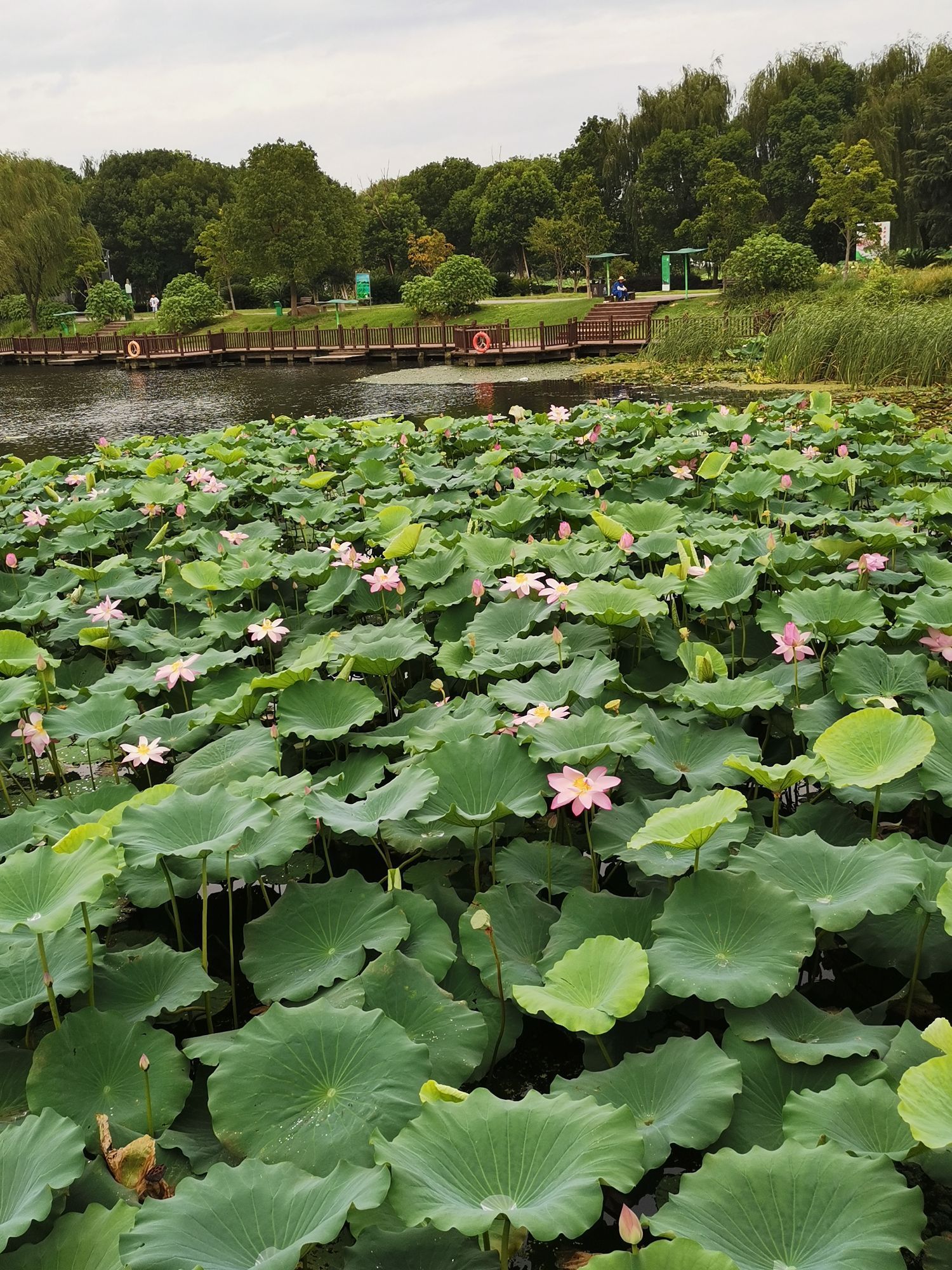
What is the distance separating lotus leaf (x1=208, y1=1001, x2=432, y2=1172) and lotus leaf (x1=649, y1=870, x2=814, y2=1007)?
16.2 inches

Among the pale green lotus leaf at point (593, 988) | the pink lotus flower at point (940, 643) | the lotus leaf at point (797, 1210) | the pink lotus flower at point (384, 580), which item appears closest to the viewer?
the lotus leaf at point (797, 1210)

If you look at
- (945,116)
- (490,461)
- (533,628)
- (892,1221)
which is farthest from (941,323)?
(945,116)

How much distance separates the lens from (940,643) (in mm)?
2473

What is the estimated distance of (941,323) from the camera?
37.3 feet

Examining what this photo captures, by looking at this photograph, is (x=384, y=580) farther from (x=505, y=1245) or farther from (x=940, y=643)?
(x=505, y=1245)

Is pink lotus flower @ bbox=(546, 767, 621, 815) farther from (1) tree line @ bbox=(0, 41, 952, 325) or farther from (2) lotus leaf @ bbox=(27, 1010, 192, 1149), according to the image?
(1) tree line @ bbox=(0, 41, 952, 325)

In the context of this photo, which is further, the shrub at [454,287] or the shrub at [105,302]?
the shrub at [105,302]

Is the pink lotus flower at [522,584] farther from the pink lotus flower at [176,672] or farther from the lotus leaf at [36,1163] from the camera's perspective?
the lotus leaf at [36,1163]

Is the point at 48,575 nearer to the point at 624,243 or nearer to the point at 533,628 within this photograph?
the point at 533,628

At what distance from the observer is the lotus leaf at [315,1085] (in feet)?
4.29

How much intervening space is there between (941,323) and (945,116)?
23.7 metres

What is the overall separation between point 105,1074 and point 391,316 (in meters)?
35.8

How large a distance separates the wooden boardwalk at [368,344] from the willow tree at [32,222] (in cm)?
357

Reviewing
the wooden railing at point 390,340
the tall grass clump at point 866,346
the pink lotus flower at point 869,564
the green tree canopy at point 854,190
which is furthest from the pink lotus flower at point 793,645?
the green tree canopy at point 854,190
